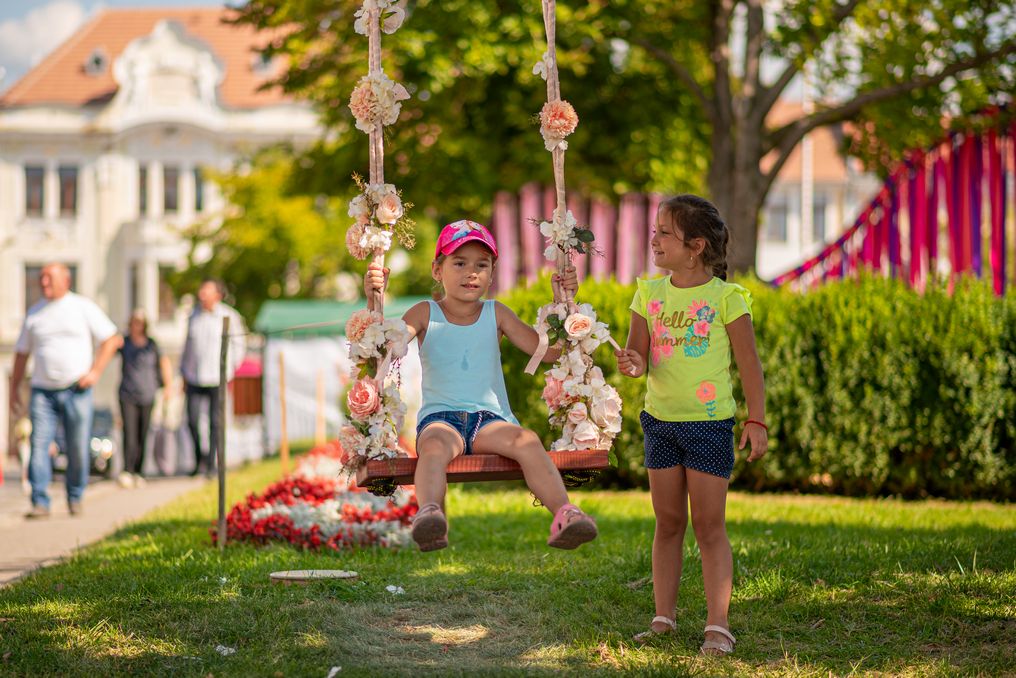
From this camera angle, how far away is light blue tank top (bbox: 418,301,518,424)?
6098 mm

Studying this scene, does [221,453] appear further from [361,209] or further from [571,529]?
[571,529]

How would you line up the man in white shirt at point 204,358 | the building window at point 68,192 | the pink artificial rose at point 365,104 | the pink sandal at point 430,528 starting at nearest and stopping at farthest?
1. the pink sandal at point 430,528
2. the pink artificial rose at point 365,104
3. the man in white shirt at point 204,358
4. the building window at point 68,192

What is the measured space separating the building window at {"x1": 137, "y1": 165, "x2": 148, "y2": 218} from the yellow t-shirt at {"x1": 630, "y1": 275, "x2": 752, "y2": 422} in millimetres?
46753

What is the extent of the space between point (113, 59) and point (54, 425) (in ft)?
143

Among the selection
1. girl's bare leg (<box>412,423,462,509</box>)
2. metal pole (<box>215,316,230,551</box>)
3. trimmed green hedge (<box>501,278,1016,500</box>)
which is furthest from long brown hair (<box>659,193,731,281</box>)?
trimmed green hedge (<box>501,278,1016,500</box>)

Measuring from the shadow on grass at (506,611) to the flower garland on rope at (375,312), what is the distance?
0.85 m

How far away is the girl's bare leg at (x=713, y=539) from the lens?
557cm

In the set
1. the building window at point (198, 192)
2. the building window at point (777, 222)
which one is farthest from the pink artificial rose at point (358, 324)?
the building window at point (777, 222)

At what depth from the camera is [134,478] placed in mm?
15758

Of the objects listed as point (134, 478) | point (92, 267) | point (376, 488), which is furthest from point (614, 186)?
point (92, 267)

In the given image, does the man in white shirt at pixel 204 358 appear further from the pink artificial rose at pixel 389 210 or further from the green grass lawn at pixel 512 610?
the pink artificial rose at pixel 389 210

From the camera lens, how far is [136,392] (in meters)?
15.7

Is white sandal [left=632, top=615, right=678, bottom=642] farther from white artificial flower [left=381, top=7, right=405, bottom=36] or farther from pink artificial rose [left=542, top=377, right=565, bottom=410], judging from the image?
white artificial flower [left=381, top=7, right=405, bottom=36]

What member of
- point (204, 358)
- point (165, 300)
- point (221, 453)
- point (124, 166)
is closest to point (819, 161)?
point (165, 300)
